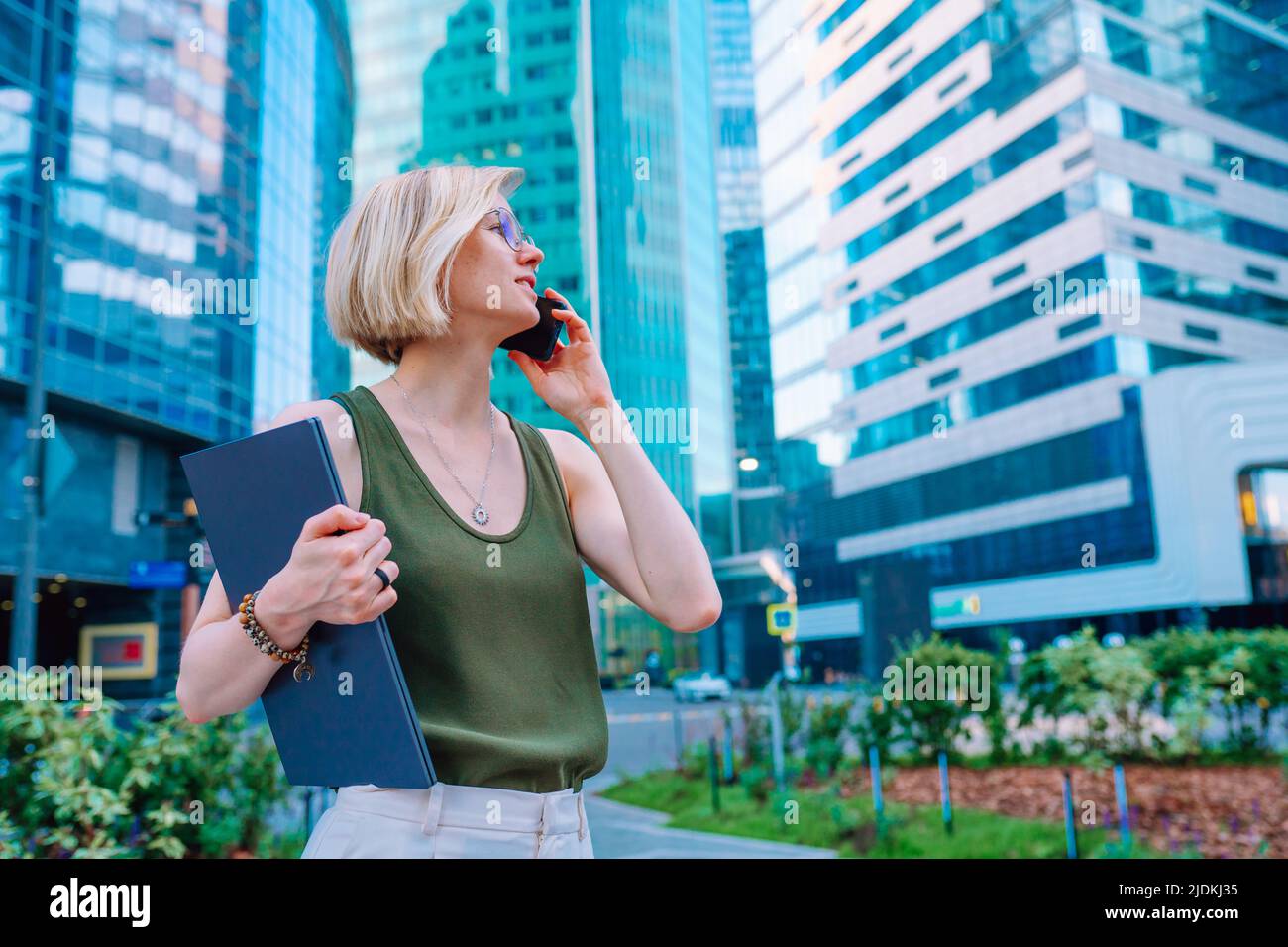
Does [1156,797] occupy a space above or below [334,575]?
below

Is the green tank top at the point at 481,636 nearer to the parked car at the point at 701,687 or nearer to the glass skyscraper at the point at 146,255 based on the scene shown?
the parked car at the point at 701,687

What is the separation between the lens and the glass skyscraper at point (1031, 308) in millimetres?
7707

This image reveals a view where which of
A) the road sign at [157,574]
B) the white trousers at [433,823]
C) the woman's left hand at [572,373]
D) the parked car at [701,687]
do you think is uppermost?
the road sign at [157,574]

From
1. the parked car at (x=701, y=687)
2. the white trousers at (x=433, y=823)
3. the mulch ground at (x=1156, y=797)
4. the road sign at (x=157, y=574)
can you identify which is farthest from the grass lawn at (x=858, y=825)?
the road sign at (x=157, y=574)

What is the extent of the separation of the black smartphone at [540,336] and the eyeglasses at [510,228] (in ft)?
0.24

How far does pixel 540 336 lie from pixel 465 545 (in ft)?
1.06

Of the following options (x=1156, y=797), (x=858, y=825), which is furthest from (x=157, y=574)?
(x=1156, y=797)

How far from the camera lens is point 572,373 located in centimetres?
124

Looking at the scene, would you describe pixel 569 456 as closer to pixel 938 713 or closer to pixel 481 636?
pixel 481 636

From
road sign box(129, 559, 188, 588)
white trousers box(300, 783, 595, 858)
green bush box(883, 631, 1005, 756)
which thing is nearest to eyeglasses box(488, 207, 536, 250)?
white trousers box(300, 783, 595, 858)

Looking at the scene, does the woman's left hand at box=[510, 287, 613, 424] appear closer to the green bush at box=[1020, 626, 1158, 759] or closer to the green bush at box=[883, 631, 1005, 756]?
the green bush at box=[1020, 626, 1158, 759]

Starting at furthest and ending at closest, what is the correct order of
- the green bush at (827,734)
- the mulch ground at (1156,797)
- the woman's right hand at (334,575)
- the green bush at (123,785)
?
the green bush at (827,734), the mulch ground at (1156,797), the green bush at (123,785), the woman's right hand at (334,575)

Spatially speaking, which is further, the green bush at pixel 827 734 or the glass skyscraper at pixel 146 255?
the glass skyscraper at pixel 146 255
